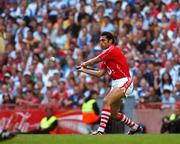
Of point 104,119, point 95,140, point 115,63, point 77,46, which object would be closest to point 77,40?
point 77,46

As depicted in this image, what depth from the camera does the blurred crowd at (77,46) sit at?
23344 mm

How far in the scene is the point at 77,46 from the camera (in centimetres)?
2614

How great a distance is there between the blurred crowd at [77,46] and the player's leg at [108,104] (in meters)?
5.54

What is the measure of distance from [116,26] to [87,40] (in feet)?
3.40

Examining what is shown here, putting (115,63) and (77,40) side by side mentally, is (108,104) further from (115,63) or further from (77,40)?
(77,40)

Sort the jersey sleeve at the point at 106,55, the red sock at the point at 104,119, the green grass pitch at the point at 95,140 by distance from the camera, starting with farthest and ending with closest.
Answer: the jersey sleeve at the point at 106,55, the red sock at the point at 104,119, the green grass pitch at the point at 95,140

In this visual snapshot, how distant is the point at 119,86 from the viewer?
16781mm

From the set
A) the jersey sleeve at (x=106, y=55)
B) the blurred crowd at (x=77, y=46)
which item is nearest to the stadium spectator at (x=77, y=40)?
the blurred crowd at (x=77, y=46)

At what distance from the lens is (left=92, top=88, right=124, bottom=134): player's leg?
647 inches

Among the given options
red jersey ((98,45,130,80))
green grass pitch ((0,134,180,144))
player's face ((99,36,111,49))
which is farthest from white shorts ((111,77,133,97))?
green grass pitch ((0,134,180,144))

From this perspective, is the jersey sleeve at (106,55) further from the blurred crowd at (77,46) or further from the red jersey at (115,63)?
the blurred crowd at (77,46)

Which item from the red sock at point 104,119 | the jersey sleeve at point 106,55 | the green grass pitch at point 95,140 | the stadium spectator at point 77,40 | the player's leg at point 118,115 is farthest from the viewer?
the stadium spectator at point 77,40

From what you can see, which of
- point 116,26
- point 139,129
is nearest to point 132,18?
point 116,26

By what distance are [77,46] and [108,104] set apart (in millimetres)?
9716
